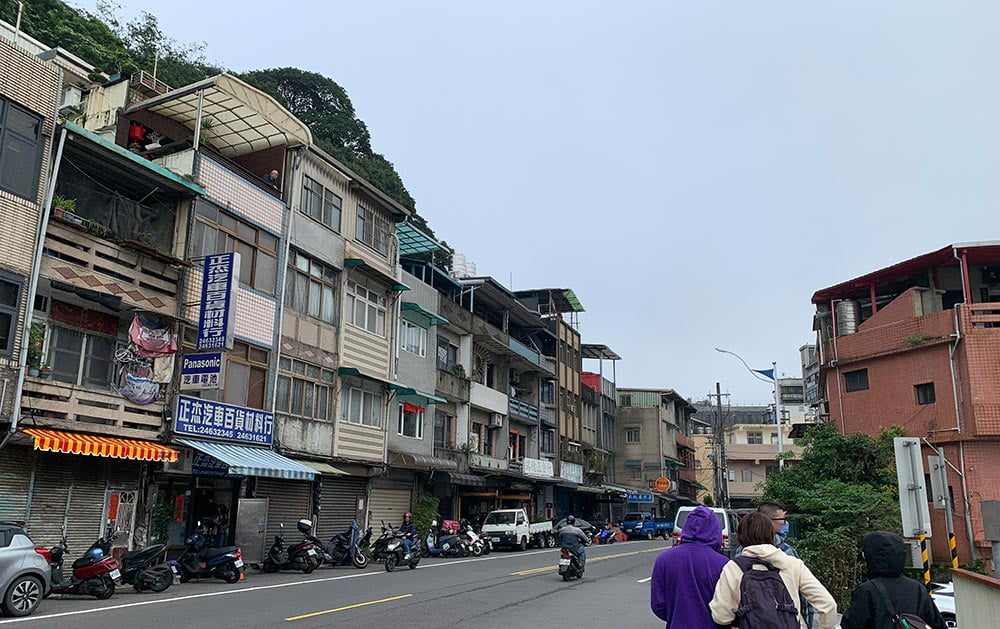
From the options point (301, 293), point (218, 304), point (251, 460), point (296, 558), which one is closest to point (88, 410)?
point (218, 304)

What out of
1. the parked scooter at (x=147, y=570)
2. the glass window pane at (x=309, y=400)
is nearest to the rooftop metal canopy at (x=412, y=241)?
the glass window pane at (x=309, y=400)

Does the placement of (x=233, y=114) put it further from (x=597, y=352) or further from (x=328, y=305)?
(x=597, y=352)

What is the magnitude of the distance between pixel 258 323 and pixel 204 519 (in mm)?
5288

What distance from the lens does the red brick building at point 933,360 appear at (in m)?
21.8

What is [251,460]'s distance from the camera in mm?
19234

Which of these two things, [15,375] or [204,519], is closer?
[15,375]

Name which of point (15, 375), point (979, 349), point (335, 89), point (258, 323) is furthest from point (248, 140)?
point (335, 89)

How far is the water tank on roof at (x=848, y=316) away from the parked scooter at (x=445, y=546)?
1458cm

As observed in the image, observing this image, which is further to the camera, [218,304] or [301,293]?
[301,293]

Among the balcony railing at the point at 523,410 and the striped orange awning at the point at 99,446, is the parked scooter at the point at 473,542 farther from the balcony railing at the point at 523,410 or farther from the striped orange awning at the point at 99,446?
the balcony railing at the point at 523,410

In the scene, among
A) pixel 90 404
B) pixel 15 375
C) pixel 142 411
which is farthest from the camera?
pixel 142 411

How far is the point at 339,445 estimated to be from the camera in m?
25.1

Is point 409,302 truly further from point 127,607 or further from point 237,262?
point 127,607

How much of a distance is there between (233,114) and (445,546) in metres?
14.8
